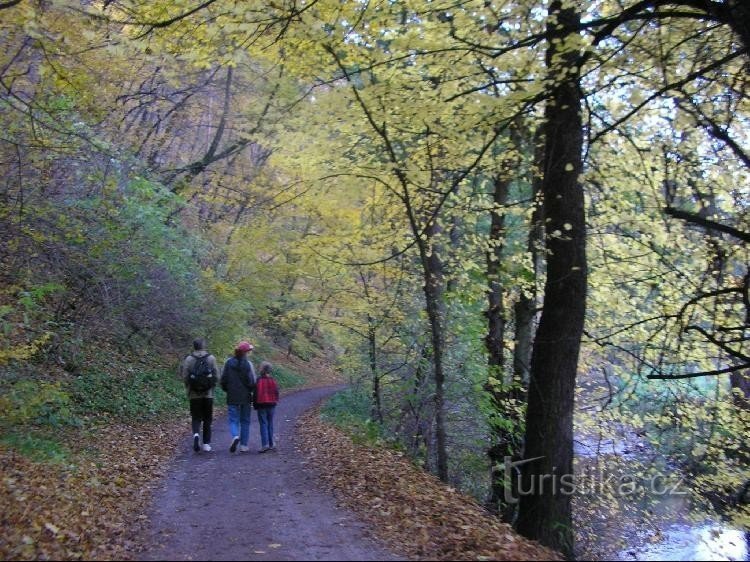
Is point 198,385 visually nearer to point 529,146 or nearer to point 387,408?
point 387,408

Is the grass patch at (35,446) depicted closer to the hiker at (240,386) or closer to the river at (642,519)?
the hiker at (240,386)

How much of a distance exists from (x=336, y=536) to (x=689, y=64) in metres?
8.14

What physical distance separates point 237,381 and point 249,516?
391 cm

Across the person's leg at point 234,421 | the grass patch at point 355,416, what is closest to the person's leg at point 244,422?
the person's leg at point 234,421

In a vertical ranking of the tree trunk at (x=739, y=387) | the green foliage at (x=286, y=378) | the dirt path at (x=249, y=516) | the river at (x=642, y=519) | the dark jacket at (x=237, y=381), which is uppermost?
the dark jacket at (x=237, y=381)

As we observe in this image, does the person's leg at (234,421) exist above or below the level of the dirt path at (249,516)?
above

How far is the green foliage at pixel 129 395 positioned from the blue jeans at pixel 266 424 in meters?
3.35

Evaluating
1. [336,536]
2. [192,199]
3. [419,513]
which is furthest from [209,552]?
[192,199]

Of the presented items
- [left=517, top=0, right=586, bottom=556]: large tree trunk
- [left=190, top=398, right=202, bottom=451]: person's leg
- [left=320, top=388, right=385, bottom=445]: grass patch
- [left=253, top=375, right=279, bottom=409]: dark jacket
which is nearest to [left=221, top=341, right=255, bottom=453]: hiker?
[left=253, top=375, right=279, bottom=409]: dark jacket

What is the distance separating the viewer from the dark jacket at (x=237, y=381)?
10.1 meters

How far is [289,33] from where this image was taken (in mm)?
7715

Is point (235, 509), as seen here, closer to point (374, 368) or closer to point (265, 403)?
point (265, 403)

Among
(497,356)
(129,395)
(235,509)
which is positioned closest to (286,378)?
(129,395)

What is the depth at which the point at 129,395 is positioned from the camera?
13.0 metres
